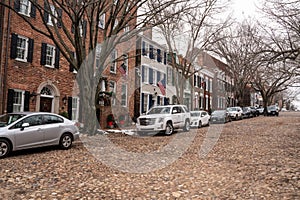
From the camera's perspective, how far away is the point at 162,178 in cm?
652

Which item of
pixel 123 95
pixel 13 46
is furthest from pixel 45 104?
pixel 123 95

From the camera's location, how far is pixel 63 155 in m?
9.33

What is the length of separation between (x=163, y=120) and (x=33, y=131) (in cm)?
748

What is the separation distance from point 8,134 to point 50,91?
1001 centimetres

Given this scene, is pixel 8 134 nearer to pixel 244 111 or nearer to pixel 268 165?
pixel 268 165

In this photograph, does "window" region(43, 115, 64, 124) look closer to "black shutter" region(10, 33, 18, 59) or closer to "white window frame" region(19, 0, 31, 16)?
"black shutter" region(10, 33, 18, 59)

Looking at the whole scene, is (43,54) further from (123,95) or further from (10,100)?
(123,95)

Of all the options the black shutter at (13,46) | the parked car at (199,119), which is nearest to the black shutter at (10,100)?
the black shutter at (13,46)

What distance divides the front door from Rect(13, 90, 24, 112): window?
1.41m

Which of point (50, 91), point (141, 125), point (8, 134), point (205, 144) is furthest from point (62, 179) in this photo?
point (50, 91)

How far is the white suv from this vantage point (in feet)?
50.4

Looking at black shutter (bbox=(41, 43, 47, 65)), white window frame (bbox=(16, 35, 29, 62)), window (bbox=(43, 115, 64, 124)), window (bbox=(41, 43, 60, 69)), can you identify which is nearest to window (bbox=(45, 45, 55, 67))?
window (bbox=(41, 43, 60, 69))

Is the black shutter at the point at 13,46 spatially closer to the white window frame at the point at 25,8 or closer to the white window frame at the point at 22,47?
the white window frame at the point at 22,47

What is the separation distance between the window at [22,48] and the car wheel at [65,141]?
806 cm
